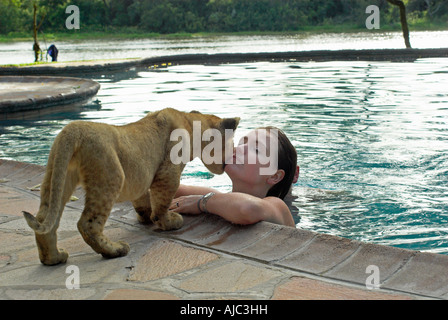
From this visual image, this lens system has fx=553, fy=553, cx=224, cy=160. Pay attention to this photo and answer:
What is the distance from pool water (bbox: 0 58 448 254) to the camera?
4.50 m

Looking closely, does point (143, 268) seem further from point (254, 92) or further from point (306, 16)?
point (306, 16)

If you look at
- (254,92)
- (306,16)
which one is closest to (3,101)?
(254,92)

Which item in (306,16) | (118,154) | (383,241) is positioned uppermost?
(306,16)

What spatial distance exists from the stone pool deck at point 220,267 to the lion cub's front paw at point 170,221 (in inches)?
1.7

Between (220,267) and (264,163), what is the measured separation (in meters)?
1.31

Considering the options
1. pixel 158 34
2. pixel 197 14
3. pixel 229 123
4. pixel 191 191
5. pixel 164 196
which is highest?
pixel 197 14

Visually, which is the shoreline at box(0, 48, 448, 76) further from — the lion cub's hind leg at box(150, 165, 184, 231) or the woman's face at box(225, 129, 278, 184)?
the lion cub's hind leg at box(150, 165, 184, 231)

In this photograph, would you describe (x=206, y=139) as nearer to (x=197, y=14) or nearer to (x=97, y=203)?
(x=97, y=203)

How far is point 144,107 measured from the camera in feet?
34.1

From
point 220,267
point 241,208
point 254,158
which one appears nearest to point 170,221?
point 241,208

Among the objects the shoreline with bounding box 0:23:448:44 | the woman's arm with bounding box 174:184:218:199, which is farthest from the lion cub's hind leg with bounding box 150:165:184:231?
the shoreline with bounding box 0:23:448:44

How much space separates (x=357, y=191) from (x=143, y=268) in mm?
2985

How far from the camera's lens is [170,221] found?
3193 mm

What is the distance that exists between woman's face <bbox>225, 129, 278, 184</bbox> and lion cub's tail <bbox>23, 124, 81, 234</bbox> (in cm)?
133
